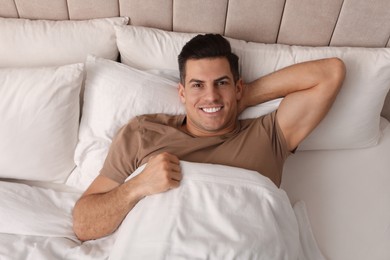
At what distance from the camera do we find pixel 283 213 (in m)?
0.98

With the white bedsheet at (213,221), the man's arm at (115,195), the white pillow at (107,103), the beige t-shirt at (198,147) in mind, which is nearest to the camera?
the white bedsheet at (213,221)

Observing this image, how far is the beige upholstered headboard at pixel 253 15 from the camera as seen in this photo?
4.27ft

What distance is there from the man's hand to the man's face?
0.23 metres

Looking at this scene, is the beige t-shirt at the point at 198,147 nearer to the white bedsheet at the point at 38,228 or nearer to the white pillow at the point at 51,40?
the white bedsheet at the point at 38,228

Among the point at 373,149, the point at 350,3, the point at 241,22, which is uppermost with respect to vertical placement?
the point at 350,3

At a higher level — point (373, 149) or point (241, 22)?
point (241, 22)

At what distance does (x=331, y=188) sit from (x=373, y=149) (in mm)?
313

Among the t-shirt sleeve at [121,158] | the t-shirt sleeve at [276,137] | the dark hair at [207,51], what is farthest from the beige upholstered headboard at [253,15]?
the t-shirt sleeve at [121,158]

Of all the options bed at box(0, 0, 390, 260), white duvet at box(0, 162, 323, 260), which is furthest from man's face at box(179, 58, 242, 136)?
white duvet at box(0, 162, 323, 260)

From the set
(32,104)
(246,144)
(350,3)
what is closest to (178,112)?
(246,144)

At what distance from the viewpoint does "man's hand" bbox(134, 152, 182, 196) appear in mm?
968

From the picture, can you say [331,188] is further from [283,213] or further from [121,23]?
[121,23]

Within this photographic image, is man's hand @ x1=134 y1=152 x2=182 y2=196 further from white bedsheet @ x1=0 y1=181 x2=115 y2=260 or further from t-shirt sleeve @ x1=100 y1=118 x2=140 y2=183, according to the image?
white bedsheet @ x1=0 y1=181 x2=115 y2=260

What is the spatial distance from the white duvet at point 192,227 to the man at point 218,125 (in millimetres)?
97
